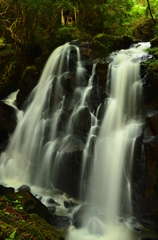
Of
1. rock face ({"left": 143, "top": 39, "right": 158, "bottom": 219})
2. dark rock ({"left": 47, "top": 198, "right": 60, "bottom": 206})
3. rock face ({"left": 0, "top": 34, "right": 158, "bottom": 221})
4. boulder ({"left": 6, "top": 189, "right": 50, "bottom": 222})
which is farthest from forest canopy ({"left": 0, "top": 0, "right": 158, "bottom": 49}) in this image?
boulder ({"left": 6, "top": 189, "right": 50, "bottom": 222})

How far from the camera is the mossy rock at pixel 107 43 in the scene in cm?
978

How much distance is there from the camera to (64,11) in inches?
545

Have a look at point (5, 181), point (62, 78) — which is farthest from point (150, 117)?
point (5, 181)

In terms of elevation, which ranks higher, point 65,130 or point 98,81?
point 98,81

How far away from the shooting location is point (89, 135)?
23.5ft

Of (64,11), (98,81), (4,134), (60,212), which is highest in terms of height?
(64,11)

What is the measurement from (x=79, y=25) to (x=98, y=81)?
240 inches

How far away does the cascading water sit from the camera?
19.6 ft

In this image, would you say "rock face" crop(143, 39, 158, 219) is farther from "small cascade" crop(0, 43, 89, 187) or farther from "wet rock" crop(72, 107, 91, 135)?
"small cascade" crop(0, 43, 89, 187)

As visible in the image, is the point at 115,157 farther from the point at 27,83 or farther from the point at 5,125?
the point at 27,83

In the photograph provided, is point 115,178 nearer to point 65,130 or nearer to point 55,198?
point 55,198

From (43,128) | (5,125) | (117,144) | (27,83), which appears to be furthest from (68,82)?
(117,144)

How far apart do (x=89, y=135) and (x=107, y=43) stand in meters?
5.40

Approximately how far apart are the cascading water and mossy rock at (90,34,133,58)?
0.81m
